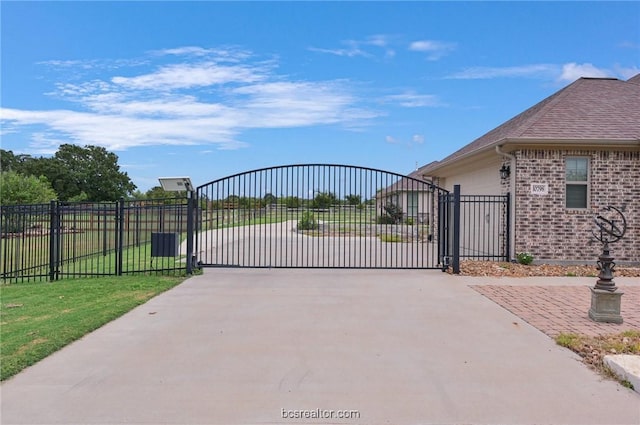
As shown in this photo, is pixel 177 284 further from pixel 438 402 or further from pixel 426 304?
pixel 438 402

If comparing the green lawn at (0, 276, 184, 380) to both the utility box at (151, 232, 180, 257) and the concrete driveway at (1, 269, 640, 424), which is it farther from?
the utility box at (151, 232, 180, 257)

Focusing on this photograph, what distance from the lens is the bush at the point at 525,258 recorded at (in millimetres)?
11625

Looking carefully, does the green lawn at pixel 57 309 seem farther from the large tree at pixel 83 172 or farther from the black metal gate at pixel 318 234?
the large tree at pixel 83 172

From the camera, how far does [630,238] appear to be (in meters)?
11.9

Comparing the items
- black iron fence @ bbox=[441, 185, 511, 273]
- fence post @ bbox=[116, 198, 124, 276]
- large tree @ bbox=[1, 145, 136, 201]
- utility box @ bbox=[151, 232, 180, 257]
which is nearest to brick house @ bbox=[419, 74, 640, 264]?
black iron fence @ bbox=[441, 185, 511, 273]

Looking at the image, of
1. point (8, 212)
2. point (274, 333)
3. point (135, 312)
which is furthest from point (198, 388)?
point (8, 212)

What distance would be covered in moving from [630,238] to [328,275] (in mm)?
7637

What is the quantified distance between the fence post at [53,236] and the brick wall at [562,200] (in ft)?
34.6

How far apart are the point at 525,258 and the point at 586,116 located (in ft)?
14.3

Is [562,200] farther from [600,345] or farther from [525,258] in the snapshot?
[600,345]

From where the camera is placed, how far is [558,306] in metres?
7.52

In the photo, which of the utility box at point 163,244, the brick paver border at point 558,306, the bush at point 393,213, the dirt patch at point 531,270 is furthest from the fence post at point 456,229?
the utility box at point 163,244

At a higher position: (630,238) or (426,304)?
(630,238)

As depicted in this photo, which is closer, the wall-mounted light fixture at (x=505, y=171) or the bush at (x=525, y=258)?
the bush at (x=525, y=258)
